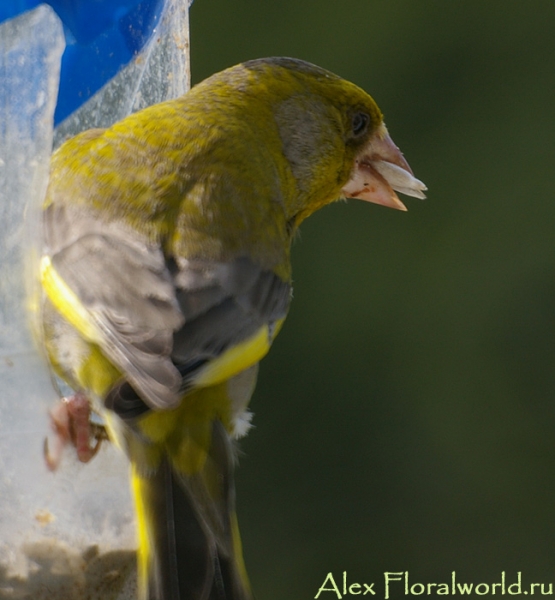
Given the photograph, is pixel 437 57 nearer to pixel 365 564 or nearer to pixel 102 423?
pixel 365 564

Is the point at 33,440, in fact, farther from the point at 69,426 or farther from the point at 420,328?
the point at 420,328

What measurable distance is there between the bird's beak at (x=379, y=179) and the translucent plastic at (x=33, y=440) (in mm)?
698

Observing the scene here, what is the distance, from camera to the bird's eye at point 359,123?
2359 millimetres

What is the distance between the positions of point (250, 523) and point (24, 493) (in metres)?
2.34

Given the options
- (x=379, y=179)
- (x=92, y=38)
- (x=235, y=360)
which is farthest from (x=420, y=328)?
(x=235, y=360)

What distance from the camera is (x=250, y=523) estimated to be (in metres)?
4.12

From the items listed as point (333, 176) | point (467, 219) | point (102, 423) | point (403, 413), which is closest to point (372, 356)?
point (403, 413)

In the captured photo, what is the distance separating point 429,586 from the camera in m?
4.02

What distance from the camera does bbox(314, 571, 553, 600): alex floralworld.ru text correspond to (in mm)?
3998

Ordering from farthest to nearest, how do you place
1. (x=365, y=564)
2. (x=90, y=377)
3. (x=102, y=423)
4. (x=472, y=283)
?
(x=472, y=283)
(x=365, y=564)
(x=102, y=423)
(x=90, y=377)

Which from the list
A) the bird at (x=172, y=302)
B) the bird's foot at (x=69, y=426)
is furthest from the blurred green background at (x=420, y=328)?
the bird's foot at (x=69, y=426)

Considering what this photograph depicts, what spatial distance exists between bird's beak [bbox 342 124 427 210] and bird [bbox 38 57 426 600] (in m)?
0.22

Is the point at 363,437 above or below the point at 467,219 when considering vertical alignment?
below

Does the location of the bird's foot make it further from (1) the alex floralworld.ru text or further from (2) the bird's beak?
(1) the alex floralworld.ru text
